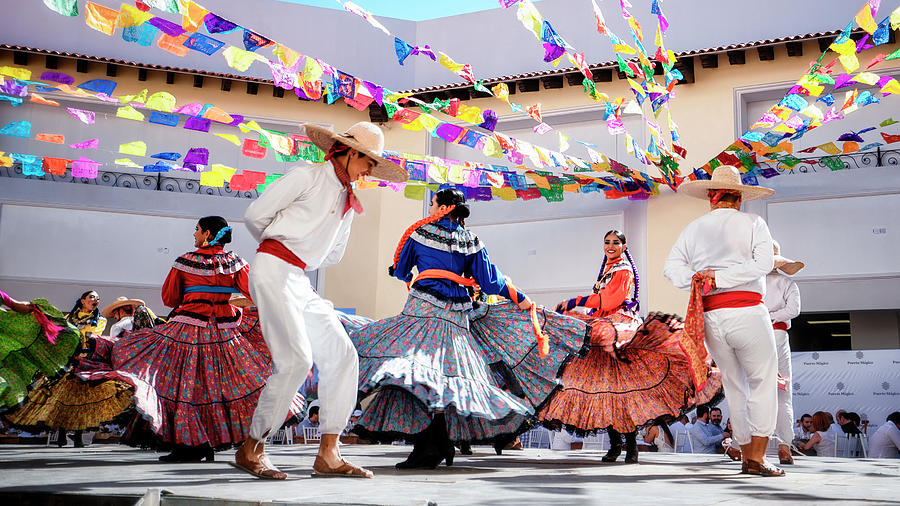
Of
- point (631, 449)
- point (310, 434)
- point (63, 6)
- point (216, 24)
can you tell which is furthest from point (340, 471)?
point (310, 434)

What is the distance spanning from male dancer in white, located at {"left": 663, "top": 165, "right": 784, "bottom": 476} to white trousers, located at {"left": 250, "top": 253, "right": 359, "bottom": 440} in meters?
2.01

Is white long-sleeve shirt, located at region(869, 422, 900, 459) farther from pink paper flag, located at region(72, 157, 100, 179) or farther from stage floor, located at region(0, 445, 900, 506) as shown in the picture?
pink paper flag, located at region(72, 157, 100, 179)

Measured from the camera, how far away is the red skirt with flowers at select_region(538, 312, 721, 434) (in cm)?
543

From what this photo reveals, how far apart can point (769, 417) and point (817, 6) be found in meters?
9.68

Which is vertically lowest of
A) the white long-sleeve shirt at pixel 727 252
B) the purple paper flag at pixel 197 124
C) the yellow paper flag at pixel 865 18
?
the white long-sleeve shirt at pixel 727 252

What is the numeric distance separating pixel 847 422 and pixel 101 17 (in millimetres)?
8169

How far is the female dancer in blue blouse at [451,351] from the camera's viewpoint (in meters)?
4.13

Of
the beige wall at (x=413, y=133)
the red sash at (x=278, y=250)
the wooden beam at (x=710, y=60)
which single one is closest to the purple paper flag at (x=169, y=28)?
the red sash at (x=278, y=250)

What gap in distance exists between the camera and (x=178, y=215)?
13023 mm

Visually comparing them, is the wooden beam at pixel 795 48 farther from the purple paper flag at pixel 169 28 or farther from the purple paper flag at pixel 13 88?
the purple paper flag at pixel 13 88

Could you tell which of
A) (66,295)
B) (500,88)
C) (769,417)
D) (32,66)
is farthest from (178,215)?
(769,417)

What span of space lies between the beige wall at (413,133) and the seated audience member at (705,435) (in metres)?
2.82

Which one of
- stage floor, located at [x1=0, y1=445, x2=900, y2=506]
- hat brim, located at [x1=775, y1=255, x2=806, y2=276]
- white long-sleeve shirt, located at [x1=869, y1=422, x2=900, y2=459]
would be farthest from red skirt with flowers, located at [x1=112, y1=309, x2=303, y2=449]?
white long-sleeve shirt, located at [x1=869, y1=422, x2=900, y2=459]

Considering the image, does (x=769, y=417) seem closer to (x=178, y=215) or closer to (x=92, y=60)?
(x=178, y=215)
